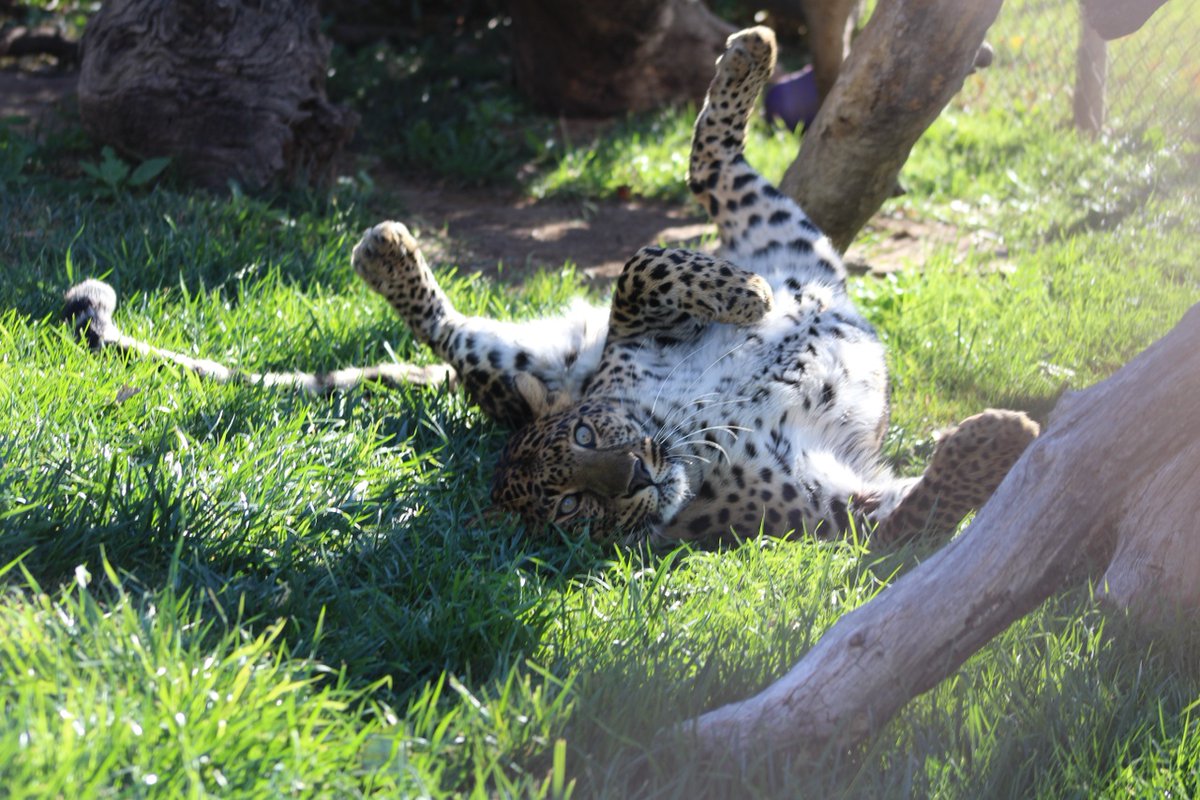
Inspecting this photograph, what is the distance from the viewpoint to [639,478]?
425 centimetres

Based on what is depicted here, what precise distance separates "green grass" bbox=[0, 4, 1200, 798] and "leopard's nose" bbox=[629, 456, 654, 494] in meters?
0.25

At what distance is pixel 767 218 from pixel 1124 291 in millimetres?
2170

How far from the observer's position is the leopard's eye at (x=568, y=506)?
4270 millimetres

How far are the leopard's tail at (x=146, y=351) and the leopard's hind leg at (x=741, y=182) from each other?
1715mm

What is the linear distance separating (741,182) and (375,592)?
285 centimetres

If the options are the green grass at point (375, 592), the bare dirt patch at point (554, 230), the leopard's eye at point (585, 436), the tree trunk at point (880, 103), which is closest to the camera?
the green grass at point (375, 592)

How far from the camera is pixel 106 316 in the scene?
4820mm

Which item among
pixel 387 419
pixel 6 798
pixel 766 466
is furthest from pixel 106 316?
pixel 6 798

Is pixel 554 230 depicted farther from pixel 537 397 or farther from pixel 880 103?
pixel 537 397

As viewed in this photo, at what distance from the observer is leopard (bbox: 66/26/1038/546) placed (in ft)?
14.0

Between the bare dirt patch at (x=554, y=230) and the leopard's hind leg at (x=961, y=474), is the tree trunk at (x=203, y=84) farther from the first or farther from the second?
the leopard's hind leg at (x=961, y=474)

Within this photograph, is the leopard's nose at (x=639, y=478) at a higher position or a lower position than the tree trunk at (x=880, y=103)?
lower

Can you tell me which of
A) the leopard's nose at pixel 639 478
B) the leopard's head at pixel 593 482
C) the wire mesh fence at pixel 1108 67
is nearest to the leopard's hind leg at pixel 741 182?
the leopard's head at pixel 593 482

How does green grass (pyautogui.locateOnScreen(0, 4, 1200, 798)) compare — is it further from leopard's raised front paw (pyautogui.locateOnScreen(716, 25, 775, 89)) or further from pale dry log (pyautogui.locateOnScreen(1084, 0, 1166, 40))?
pale dry log (pyautogui.locateOnScreen(1084, 0, 1166, 40))
